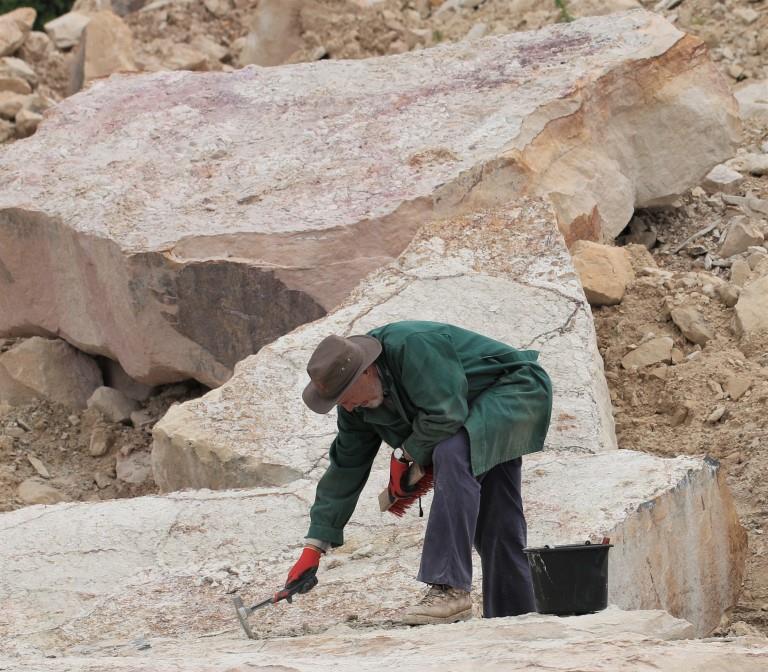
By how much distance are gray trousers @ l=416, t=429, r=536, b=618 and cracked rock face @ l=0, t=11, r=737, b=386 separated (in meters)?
2.52

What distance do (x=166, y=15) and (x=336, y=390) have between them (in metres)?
9.22

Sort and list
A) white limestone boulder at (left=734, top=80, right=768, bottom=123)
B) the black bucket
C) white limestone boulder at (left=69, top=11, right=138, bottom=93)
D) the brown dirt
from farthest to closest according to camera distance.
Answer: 1. white limestone boulder at (left=69, top=11, right=138, bottom=93)
2. white limestone boulder at (left=734, top=80, right=768, bottom=123)
3. the brown dirt
4. the black bucket


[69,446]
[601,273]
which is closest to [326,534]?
[601,273]

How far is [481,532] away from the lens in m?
3.97

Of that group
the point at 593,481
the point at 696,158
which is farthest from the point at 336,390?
the point at 696,158

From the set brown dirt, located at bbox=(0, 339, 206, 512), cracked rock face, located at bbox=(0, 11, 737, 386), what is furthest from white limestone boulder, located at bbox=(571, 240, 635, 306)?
brown dirt, located at bbox=(0, 339, 206, 512)

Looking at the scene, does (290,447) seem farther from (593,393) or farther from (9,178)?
(9,178)

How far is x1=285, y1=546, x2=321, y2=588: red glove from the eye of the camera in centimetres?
393

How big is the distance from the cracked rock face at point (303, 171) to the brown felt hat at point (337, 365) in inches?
104

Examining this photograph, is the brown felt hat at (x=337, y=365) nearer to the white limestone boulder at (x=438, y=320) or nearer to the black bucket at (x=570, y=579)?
the black bucket at (x=570, y=579)

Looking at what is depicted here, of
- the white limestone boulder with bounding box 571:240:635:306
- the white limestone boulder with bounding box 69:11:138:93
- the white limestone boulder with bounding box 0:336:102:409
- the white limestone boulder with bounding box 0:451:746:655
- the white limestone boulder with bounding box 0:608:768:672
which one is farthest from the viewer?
the white limestone boulder with bounding box 69:11:138:93

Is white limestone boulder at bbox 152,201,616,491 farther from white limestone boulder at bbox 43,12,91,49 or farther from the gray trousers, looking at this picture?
white limestone boulder at bbox 43,12,91,49

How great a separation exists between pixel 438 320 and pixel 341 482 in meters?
1.78

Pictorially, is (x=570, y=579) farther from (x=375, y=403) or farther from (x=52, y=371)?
(x=52, y=371)
